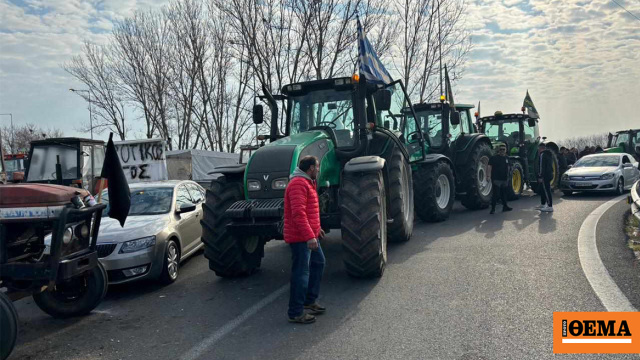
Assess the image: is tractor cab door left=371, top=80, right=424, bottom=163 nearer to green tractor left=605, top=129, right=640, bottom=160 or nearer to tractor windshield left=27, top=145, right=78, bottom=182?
tractor windshield left=27, top=145, right=78, bottom=182

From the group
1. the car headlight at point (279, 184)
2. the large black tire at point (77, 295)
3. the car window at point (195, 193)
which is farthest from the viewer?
the car window at point (195, 193)

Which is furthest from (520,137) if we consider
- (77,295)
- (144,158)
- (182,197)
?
(77,295)

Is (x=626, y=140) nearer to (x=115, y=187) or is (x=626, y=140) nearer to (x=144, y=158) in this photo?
(x=144, y=158)

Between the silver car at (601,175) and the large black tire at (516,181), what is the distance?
168 cm

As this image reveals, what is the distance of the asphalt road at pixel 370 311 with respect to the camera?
4711mm

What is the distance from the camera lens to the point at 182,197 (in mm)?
9234

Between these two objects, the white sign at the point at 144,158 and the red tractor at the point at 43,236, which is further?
the white sign at the point at 144,158

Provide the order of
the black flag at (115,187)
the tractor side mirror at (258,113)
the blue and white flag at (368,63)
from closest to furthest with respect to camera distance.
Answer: the black flag at (115,187) → the blue and white flag at (368,63) → the tractor side mirror at (258,113)

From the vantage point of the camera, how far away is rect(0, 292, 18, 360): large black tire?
15.3ft

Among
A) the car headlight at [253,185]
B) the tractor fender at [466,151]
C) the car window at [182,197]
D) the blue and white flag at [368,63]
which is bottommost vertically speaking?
the car window at [182,197]

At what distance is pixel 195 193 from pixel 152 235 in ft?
8.31

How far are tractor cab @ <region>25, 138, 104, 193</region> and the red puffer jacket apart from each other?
14.2m

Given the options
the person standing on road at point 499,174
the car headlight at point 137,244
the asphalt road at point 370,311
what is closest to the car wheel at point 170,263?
the asphalt road at point 370,311

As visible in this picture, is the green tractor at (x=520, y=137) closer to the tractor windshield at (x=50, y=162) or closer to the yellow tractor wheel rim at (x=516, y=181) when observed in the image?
the yellow tractor wheel rim at (x=516, y=181)
